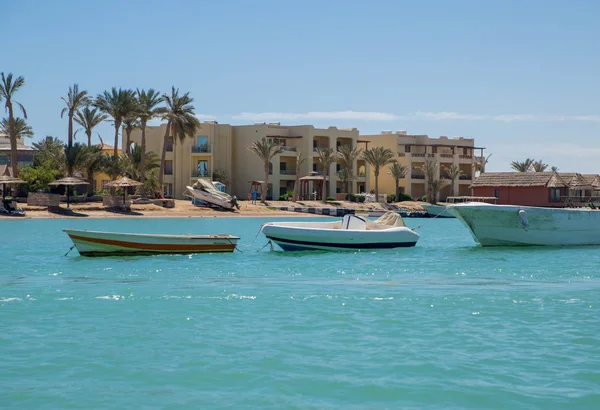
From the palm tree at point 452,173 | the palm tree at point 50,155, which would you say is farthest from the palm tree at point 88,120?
the palm tree at point 452,173

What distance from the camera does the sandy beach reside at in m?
60.6

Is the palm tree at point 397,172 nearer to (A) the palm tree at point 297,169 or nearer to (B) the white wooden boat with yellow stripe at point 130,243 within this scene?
(A) the palm tree at point 297,169

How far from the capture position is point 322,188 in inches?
3509

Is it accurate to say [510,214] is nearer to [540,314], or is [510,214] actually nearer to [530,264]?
[530,264]

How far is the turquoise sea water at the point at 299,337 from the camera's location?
35.1 feet

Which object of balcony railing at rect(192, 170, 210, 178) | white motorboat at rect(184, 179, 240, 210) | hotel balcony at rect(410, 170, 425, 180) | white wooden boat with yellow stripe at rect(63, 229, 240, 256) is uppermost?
hotel balcony at rect(410, 170, 425, 180)

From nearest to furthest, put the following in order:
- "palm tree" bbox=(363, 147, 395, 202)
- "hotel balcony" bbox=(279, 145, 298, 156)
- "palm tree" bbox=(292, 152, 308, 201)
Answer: "palm tree" bbox=(292, 152, 308, 201), "hotel balcony" bbox=(279, 145, 298, 156), "palm tree" bbox=(363, 147, 395, 202)

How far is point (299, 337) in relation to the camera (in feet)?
46.5

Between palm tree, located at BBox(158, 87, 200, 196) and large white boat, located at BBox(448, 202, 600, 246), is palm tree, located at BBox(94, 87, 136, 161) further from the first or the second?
large white boat, located at BBox(448, 202, 600, 246)

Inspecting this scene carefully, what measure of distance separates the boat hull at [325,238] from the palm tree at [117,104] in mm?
46087

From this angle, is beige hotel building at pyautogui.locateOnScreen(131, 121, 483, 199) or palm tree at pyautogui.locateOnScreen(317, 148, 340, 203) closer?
palm tree at pyautogui.locateOnScreen(317, 148, 340, 203)

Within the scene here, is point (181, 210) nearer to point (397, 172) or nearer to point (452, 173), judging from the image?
point (397, 172)

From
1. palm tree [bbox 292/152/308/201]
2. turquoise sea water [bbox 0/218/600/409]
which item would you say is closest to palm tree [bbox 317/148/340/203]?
palm tree [bbox 292/152/308/201]

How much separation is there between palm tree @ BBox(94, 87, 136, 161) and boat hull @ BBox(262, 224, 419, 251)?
46087 mm
